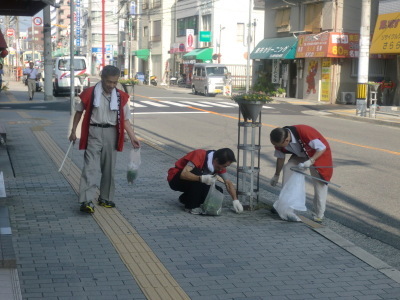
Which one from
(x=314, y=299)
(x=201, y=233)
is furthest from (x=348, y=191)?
(x=314, y=299)

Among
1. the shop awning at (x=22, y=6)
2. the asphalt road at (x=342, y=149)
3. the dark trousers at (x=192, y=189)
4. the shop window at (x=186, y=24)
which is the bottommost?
the asphalt road at (x=342, y=149)

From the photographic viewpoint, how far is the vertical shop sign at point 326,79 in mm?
35844

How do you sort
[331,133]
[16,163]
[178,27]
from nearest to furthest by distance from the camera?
[16,163], [331,133], [178,27]

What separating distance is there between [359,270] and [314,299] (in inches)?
37.2

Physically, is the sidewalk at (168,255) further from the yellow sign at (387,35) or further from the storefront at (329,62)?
the storefront at (329,62)

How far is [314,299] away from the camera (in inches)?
202

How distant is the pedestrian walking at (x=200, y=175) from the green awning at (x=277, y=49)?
31.7m

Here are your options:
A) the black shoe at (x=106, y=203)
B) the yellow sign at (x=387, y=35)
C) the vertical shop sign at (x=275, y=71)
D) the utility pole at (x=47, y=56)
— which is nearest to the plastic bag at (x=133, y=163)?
the black shoe at (x=106, y=203)

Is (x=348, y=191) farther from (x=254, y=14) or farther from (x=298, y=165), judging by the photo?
(x=254, y=14)

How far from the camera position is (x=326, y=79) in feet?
119

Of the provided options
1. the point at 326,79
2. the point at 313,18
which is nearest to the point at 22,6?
the point at 326,79

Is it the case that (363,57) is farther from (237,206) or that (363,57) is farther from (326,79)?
(237,206)

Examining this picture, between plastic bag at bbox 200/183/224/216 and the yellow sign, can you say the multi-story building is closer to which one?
the yellow sign

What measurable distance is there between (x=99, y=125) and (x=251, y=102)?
1.82m
